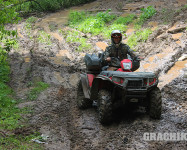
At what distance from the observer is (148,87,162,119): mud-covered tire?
5.25m

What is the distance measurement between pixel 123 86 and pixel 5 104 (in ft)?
10.8

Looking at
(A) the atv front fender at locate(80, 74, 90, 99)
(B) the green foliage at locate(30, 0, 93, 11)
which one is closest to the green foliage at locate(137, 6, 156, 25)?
(B) the green foliage at locate(30, 0, 93, 11)

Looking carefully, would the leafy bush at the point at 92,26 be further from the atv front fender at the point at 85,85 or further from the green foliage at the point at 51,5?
the atv front fender at the point at 85,85

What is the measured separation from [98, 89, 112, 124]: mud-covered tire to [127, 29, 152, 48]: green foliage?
285 inches

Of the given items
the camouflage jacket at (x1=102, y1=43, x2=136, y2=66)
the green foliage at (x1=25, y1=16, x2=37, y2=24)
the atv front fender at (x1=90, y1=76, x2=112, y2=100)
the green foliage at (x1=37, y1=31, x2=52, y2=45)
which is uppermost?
the camouflage jacket at (x1=102, y1=43, x2=136, y2=66)

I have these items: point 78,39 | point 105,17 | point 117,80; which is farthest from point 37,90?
point 105,17

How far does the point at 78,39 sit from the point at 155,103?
9.36 metres

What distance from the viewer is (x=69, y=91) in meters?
8.48

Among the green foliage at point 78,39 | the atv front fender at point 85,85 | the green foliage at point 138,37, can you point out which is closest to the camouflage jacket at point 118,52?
the atv front fender at point 85,85

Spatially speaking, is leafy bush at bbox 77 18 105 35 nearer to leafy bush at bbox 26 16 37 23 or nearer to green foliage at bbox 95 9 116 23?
green foliage at bbox 95 9 116 23

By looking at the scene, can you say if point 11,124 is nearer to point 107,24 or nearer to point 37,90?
point 37,90

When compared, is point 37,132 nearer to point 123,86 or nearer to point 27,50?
point 123,86

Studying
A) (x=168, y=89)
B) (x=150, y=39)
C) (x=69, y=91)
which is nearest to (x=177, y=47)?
(x=150, y=39)

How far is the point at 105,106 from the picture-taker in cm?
525
